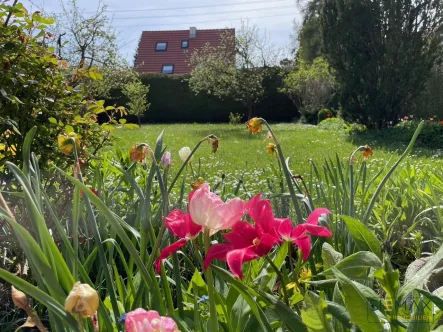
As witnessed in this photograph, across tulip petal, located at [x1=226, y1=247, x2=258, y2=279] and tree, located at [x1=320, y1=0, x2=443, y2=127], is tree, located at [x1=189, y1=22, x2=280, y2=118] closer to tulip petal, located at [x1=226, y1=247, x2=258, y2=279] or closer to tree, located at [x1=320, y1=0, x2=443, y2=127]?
tree, located at [x1=320, y1=0, x2=443, y2=127]

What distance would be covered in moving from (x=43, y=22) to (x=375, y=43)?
11329 mm

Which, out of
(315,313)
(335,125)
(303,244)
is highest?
(303,244)

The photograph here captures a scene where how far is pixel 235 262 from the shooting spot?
66cm

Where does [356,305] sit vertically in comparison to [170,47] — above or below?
below

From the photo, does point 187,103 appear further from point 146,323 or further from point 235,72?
point 146,323

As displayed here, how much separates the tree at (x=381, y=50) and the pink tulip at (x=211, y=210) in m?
12.2

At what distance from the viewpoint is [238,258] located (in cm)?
66

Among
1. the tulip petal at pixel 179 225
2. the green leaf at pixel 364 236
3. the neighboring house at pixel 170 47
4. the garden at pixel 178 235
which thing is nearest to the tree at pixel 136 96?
the neighboring house at pixel 170 47

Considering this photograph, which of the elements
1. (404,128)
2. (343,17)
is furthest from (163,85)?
(404,128)

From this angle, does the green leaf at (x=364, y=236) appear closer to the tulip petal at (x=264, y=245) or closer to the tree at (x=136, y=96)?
the tulip petal at (x=264, y=245)

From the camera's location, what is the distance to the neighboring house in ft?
99.1

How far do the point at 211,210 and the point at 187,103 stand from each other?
851 inches

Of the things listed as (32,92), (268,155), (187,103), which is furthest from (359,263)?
(187,103)

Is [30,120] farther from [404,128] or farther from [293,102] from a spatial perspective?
[293,102]
